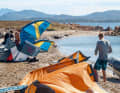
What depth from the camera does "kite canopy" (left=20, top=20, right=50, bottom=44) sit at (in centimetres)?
1228

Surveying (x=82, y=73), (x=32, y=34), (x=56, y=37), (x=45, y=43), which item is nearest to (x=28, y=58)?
(x=32, y=34)

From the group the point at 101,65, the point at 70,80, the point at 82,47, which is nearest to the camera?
the point at 70,80

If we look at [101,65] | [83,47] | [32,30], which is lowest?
[83,47]

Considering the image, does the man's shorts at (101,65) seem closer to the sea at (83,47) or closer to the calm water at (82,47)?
the sea at (83,47)

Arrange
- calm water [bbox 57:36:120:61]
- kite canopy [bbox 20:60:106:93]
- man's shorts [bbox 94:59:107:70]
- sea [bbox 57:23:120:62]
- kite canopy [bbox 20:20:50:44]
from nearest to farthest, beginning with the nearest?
kite canopy [bbox 20:60:106:93] < man's shorts [bbox 94:59:107:70] < kite canopy [bbox 20:20:50:44] < sea [bbox 57:23:120:62] < calm water [bbox 57:36:120:61]

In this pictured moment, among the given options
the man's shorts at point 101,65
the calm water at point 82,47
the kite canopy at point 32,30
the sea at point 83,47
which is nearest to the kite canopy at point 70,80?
the man's shorts at point 101,65

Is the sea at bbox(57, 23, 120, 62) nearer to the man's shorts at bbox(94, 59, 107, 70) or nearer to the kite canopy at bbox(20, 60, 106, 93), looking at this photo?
the man's shorts at bbox(94, 59, 107, 70)

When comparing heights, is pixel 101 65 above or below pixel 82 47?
above

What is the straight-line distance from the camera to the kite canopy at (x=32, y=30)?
40.3ft

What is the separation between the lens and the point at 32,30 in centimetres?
1254

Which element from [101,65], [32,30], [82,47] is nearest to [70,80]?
[101,65]

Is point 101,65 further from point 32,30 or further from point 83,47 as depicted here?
point 83,47

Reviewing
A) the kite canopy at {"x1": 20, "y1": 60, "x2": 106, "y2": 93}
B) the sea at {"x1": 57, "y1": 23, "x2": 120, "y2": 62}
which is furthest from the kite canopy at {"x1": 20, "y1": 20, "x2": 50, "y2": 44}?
the kite canopy at {"x1": 20, "y1": 60, "x2": 106, "y2": 93}

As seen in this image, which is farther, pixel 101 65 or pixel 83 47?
pixel 83 47
